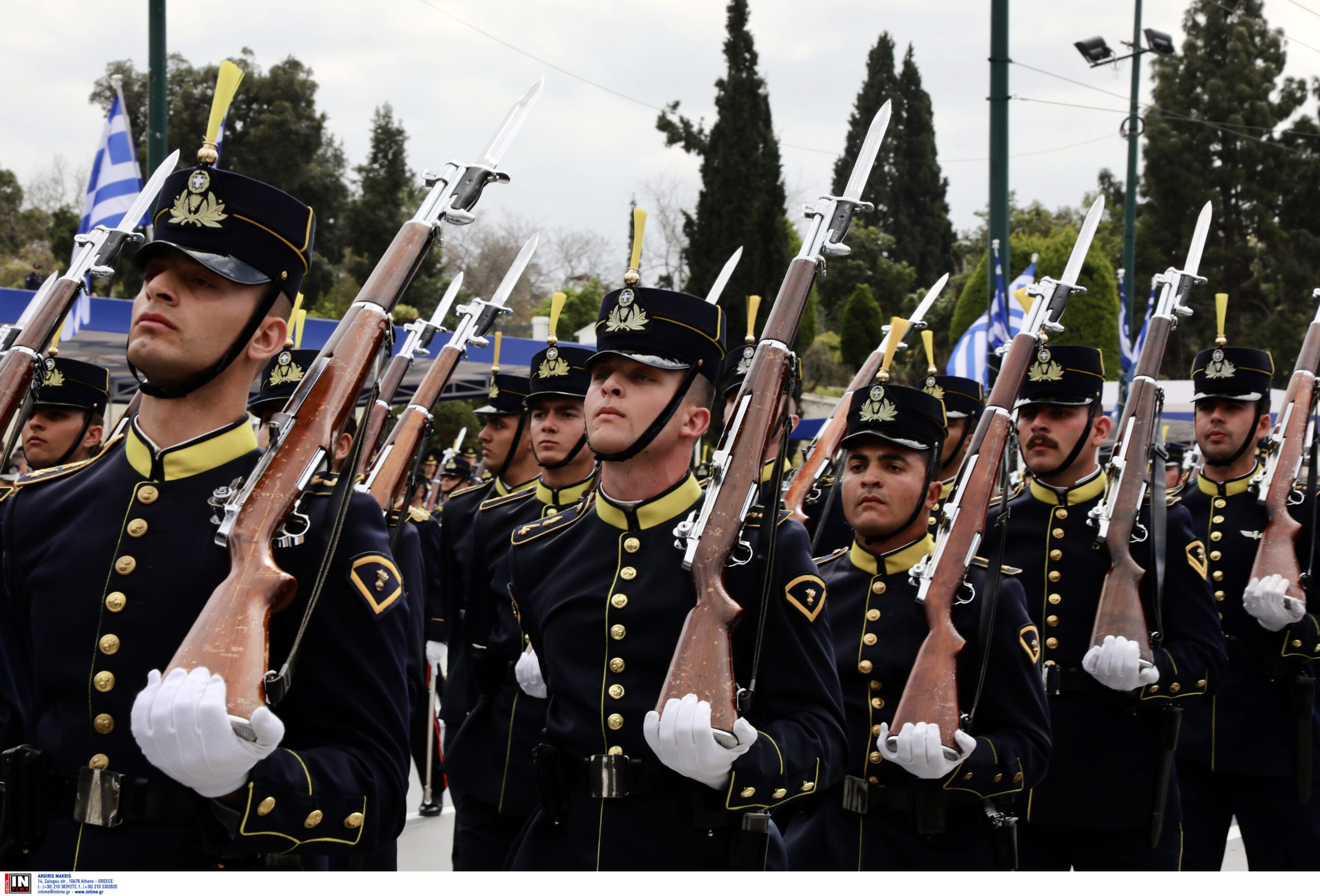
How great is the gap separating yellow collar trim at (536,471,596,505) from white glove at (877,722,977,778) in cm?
206

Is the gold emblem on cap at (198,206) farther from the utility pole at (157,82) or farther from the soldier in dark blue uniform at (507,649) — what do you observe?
the utility pole at (157,82)

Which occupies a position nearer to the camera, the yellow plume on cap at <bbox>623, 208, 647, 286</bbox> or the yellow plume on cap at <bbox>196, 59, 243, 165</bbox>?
the yellow plume on cap at <bbox>196, 59, 243, 165</bbox>

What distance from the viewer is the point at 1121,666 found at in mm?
4562

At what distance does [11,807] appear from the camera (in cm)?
234

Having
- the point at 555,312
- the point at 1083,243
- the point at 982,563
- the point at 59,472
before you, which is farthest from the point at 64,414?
the point at 1083,243

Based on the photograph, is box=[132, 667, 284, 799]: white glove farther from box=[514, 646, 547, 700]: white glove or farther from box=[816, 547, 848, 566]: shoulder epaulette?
box=[816, 547, 848, 566]: shoulder epaulette

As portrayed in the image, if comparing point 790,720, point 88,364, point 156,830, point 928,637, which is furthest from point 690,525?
point 88,364

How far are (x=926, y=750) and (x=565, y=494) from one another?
2198 millimetres

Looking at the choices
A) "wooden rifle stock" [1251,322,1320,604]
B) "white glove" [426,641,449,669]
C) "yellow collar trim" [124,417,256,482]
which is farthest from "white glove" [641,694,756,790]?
"white glove" [426,641,449,669]

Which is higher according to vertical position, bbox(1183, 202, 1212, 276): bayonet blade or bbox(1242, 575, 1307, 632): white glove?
bbox(1183, 202, 1212, 276): bayonet blade

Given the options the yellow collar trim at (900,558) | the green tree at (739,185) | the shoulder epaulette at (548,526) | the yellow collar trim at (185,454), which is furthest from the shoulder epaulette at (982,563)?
the green tree at (739,185)

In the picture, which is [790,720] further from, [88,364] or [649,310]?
[88,364]

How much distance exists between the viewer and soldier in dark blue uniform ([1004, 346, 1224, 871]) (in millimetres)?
4672

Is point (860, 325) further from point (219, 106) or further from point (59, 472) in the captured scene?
point (59, 472)
